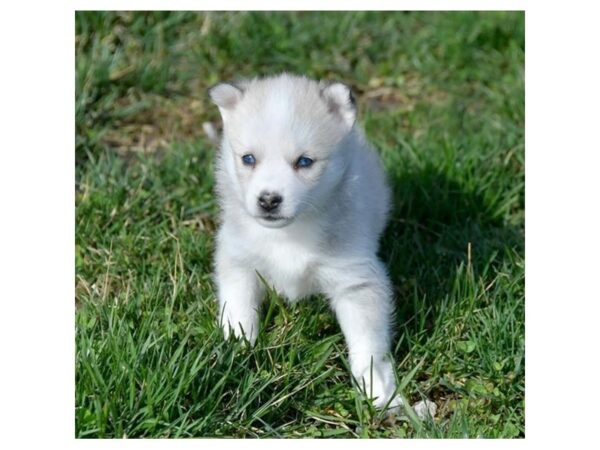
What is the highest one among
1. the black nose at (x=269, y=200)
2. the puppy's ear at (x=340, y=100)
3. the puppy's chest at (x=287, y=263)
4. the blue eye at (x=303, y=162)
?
the puppy's ear at (x=340, y=100)

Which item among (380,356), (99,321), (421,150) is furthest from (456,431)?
(421,150)

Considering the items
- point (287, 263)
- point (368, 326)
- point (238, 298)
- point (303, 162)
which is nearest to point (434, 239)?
point (368, 326)

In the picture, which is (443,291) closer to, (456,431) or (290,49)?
(456,431)

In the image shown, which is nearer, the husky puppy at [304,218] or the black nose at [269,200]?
the black nose at [269,200]

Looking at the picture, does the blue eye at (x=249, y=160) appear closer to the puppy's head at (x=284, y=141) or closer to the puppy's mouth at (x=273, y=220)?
the puppy's head at (x=284, y=141)

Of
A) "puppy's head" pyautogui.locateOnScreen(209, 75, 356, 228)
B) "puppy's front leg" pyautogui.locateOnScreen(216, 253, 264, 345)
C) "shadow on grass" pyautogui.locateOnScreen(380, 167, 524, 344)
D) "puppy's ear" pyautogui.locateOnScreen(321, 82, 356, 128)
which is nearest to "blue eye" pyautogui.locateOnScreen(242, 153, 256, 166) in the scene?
"puppy's head" pyautogui.locateOnScreen(209, 75, 356, 228)

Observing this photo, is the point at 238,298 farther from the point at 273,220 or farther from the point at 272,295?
the point at 273,220

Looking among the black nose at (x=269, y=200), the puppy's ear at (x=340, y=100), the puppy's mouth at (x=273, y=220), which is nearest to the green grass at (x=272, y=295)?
the puppy's mouth at (x=273, y=220)

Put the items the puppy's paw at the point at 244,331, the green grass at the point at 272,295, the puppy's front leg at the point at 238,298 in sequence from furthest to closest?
the puppy's front leg at the point at 238,298 → the puppy's paw at the point at 244,331 → the green grass at the point at 272,295
